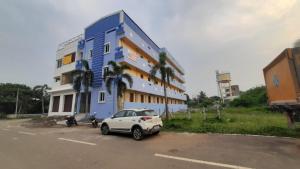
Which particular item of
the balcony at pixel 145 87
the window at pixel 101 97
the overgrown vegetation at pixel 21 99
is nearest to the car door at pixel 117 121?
the balcony at pixel 145 87

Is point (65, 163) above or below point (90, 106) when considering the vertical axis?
below

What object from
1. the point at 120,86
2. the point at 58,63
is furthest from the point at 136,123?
the point at 58,63

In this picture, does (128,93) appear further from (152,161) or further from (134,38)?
(152,161)

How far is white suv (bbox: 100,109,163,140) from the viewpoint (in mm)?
9617

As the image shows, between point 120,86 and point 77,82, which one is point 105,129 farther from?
point 77,82

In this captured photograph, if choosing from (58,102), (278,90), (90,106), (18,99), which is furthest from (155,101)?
(18,99)

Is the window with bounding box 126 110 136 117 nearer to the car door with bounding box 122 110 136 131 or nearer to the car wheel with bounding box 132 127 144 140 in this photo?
the car door with bounding box 122 110 136 131

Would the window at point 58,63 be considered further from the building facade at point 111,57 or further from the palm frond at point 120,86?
the palm frond at point 120,86

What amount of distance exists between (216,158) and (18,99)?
2174 inches

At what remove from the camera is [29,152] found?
734cm

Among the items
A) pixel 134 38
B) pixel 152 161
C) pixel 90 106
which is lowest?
pixel 152 161

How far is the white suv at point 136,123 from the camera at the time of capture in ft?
31.6

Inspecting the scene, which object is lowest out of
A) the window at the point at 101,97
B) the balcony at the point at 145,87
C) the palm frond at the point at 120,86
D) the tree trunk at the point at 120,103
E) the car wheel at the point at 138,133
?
the car wheel at the point at 138,133

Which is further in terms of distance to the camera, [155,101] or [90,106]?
[155,101]
